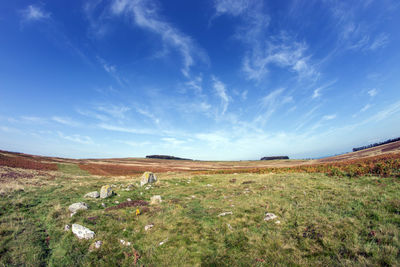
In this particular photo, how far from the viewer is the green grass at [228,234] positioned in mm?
5941

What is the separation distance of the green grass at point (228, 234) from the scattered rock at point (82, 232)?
0.73 feet

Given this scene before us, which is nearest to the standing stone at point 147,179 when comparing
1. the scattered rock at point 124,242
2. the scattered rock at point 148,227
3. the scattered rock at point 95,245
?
the scattered rock at point 148,227

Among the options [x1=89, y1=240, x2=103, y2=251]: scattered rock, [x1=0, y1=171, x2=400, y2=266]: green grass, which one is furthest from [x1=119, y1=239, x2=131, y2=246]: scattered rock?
[x1=89, y1=240, x2=103, y2=251]: scattered rock

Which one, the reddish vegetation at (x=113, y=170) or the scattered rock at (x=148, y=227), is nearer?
the scattered rock at (x=148, y=227)

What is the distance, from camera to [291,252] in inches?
241

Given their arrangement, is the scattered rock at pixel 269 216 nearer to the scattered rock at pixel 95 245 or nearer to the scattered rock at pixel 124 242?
the scattered rock at pixel 124 242

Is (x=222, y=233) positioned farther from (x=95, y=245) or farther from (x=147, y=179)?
(x=147, y=179)

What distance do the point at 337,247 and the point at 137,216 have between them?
1073cm

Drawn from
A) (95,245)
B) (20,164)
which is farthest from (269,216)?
(20,164)

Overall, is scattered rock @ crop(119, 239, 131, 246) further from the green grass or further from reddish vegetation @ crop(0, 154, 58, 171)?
reddish vegetation @ crop(0, 154, 58, 171)

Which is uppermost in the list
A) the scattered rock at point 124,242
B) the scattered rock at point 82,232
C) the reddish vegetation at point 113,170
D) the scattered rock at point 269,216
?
the scattered rock at point 269,216

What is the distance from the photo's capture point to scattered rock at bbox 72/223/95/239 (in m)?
7.87

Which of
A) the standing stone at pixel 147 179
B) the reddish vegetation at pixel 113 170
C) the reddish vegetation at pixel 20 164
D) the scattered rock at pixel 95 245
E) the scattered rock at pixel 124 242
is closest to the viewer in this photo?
the scattered rock at pixel 95 245

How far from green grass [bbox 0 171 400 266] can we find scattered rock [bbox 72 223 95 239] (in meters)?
0.22
